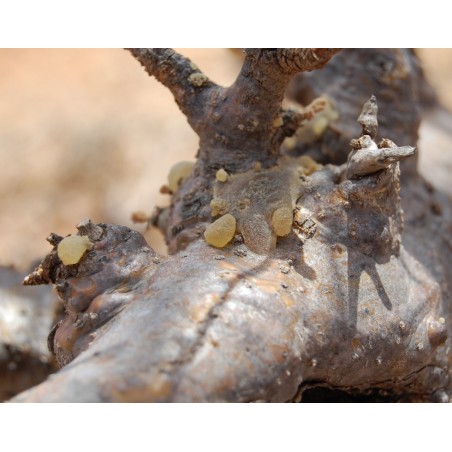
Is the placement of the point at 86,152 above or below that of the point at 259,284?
below

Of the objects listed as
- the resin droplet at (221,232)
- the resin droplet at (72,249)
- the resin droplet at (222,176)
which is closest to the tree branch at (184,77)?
the resin droplet at (222,176)

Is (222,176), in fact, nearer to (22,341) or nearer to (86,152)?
(22,341)

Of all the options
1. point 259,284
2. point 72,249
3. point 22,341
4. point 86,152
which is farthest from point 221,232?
point 86,152

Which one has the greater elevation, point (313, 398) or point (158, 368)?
point (158, 368)

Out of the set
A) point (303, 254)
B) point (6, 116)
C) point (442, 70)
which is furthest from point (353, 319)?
point (442, 70)

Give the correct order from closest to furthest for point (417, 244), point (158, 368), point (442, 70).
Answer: point (158, 368) → point (417, 244) → point (442, 70)
